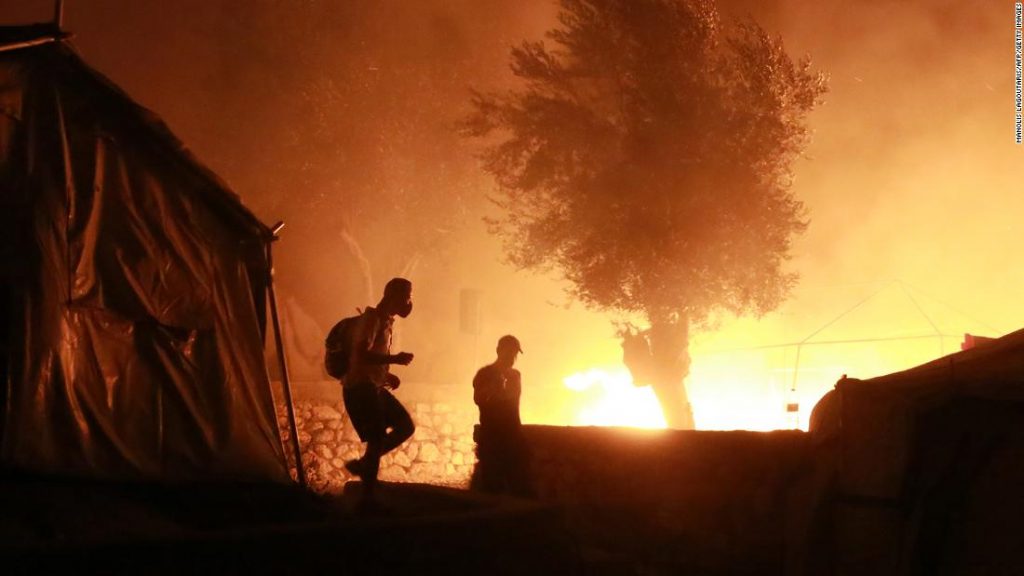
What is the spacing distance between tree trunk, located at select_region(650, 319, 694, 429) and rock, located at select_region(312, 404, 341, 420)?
6.42 metres

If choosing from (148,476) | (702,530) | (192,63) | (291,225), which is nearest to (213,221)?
(148,476)

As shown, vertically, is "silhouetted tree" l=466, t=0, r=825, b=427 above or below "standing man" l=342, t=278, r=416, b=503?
above

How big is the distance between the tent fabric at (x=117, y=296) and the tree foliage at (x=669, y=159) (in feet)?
31.2

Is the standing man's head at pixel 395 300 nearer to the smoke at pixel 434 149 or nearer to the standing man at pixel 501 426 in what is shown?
the standing man at pixel 501 426

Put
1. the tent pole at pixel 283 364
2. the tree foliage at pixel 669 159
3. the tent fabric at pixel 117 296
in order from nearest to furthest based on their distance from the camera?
the tent fabric at pixel 117 296 < the tent pole at pixel 283 364 < the tree foliage at pixel 669 159

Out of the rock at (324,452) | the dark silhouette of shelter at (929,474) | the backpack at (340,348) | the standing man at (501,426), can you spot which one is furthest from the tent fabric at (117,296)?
the rock at (324,452)

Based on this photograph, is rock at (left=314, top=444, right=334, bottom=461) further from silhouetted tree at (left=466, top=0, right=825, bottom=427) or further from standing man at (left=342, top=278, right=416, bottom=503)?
standing man at (left=342, top=278, right=416, bottom=503)

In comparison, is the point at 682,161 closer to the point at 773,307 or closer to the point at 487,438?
the point at 773,307

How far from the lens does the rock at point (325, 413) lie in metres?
16.3

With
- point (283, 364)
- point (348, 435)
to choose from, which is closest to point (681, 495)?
point (283, 364)

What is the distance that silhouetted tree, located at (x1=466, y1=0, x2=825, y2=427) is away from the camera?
14992 mm

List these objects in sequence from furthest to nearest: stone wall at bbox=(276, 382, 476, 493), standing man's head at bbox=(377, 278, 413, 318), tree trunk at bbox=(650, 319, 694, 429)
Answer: stone wall at bbox=(276, 382, 476, 493), tree trunk at bbox=(650, 319, 694, 429), standing man's head at bbox=(377, 278, 413, 318)

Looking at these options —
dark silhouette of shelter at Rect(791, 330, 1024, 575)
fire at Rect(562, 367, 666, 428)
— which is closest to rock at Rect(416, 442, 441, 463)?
fire at Rect(562, 367, 666, 428)

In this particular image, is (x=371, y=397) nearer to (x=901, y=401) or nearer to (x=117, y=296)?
(x=117, y=296)
